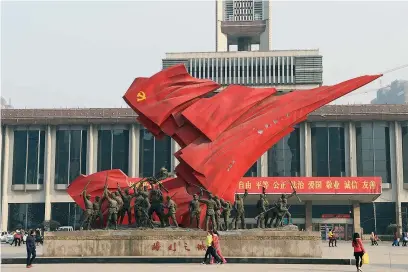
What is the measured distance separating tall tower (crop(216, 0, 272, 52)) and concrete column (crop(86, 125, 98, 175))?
18927 millimetres

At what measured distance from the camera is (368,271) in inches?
494

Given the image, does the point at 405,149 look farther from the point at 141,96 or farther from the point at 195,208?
the point at 195,208

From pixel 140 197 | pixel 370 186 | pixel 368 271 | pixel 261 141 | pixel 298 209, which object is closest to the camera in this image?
pixel 368 271

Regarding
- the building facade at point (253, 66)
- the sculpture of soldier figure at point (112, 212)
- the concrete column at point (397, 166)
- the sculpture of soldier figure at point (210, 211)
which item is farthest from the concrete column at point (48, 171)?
the sculpture of soldier figure at point (210, 211)

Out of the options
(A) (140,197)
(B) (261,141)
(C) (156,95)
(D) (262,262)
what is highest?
(C) (156,95)

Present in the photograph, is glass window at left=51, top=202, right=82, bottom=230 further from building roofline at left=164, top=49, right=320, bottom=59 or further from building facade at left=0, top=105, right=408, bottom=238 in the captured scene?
building roofline at left=164, top=49, right=320, bottom=59

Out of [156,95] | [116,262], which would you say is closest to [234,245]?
[116,262]

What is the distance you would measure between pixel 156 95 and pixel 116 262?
233 inches

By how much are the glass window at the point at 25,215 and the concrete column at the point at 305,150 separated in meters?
19.3

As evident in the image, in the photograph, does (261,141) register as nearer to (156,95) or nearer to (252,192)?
(156,95)

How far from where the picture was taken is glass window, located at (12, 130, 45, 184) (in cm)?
4275

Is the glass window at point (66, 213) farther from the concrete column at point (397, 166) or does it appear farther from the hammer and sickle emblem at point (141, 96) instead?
the hammer and sickle emblem at point (141, 96)

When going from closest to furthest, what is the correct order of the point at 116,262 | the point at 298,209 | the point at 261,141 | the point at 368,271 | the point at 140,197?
the point at 368,271, the point at 116,262, the point at 140,197, the point at 261,141, the point at 298,209

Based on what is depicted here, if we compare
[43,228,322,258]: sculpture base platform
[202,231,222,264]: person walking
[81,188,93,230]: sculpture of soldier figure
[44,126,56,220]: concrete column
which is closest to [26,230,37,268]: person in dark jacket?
[43,228,322,258]: sculpture base platform
